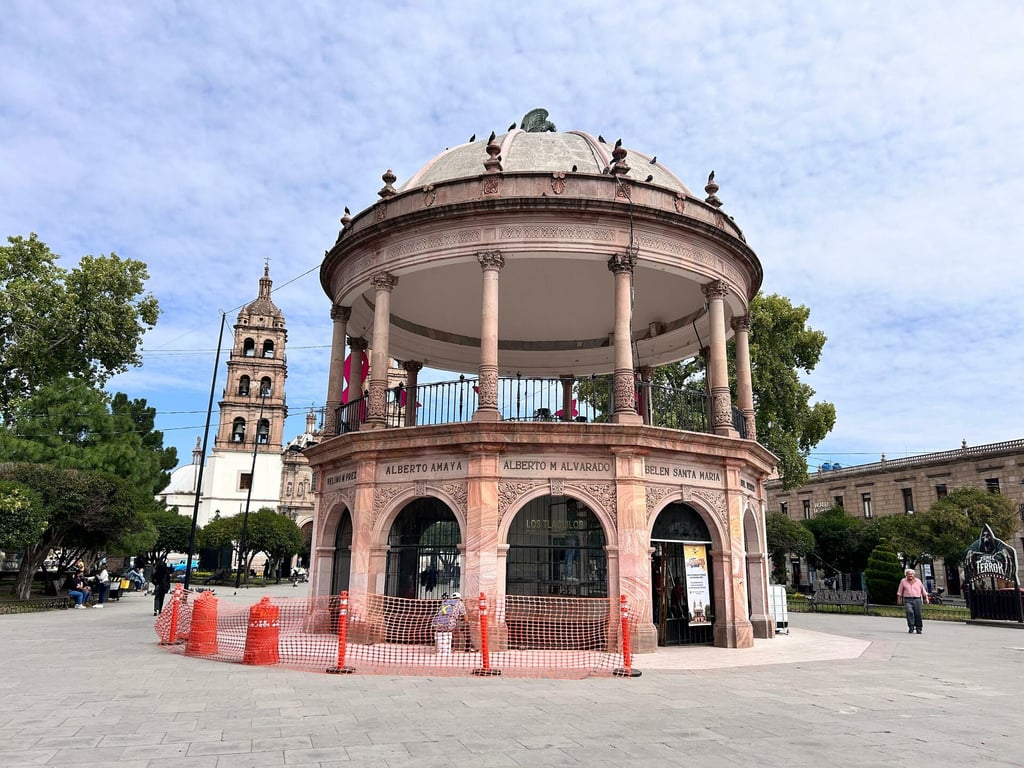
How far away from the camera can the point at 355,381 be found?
2047 centimetres

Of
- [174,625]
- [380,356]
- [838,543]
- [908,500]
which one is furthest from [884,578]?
[174,625]

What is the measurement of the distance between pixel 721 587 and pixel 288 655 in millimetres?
9403

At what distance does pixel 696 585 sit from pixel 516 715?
8.95 m

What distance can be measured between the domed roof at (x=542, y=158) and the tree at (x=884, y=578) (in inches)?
1014

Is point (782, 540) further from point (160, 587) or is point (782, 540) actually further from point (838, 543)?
point (160, 587)

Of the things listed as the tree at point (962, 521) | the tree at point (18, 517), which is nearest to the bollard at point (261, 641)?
the tree at point (18, 517)

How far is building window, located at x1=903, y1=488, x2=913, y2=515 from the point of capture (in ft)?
187

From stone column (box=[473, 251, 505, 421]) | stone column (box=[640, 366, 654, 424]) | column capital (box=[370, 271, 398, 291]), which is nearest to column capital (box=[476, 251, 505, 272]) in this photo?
stone column (box=[473, 251, 505, 421])

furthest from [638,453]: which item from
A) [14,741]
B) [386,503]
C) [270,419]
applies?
[270,419]

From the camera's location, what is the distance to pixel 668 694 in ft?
34.1

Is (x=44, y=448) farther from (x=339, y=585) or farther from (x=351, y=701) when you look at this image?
(x=351, y=701)

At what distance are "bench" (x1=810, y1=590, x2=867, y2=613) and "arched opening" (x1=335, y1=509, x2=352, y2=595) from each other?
23.0m

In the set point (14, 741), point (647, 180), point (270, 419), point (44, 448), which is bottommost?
point (14, 741)

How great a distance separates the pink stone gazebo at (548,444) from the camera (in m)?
15.6
